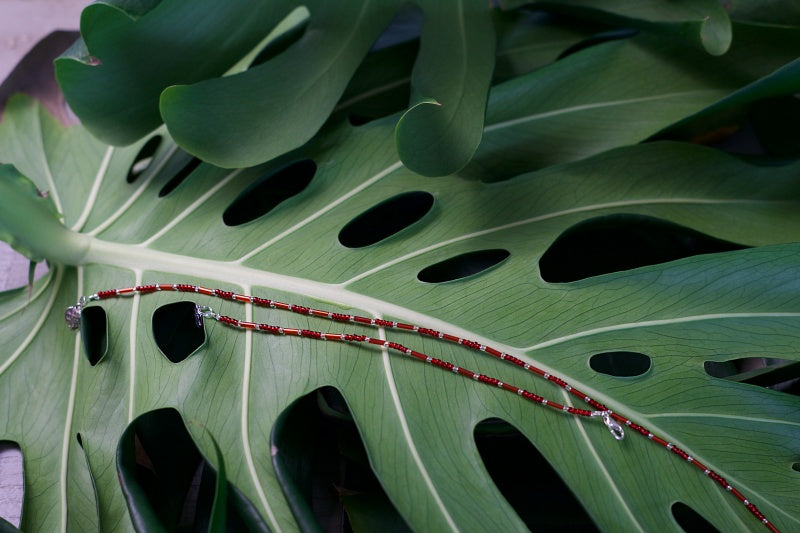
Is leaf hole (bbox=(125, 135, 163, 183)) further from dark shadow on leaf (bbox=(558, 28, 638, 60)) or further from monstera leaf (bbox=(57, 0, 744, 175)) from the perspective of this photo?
dark shadow on leaf (bbox=(558, 28, 638, 60))

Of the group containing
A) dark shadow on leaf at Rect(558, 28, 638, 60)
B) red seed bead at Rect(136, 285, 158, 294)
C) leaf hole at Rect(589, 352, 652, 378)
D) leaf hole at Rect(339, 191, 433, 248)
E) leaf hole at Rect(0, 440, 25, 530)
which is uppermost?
dark shadow on leaf at Rect(558, 28, 638, 60)

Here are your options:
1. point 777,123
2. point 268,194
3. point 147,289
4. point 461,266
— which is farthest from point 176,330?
point 777,123

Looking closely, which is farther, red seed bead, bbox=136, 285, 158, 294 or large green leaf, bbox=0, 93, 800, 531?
red seed bead, bbox=136, 285, 158, 294

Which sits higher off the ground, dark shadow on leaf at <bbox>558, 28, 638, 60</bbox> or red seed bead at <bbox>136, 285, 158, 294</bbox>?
dark shadow on leaf at <bbox>558, 28, 638, 60</bbox>

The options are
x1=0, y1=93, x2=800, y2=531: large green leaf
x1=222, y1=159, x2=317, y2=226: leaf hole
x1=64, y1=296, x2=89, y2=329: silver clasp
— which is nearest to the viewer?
x1=0, y1=93, x2=800, y2=531: large green leaf

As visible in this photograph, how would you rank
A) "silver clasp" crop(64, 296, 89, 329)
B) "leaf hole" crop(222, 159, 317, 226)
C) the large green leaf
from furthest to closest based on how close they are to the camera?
"leaf hole" crop(222, 159, 317, 226) < "silver clasp" crop(64, 296, 89, 329) < the large green leaf

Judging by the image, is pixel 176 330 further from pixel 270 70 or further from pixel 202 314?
pixel 270 70

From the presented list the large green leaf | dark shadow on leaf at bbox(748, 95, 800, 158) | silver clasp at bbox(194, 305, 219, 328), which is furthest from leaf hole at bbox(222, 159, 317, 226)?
dark shadow on leaf at bbox(748, 95, 800, 158)
